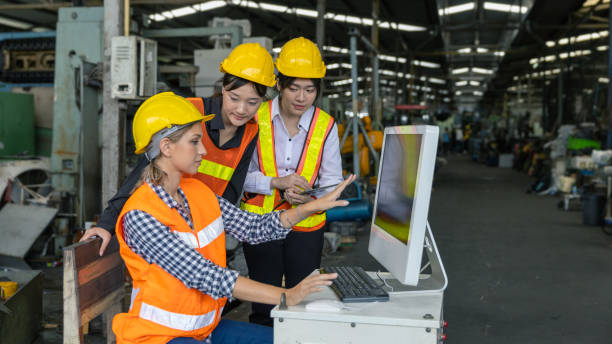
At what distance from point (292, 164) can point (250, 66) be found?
522 millimetres

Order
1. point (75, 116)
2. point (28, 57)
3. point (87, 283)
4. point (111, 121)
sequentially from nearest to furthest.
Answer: point (87, 283) < point (111, 121) < point (75, 116) < point (28, 57)

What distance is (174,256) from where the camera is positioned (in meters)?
1.46

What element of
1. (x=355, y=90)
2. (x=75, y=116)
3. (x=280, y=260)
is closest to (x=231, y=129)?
(x=280, y=260)

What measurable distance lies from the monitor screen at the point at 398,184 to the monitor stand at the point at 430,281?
134mm

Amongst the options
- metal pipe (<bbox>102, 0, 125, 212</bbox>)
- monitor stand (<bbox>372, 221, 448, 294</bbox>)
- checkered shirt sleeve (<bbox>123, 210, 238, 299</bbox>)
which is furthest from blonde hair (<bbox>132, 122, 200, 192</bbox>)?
metal pipe (<bbox>102, 0, 125, 212</bbox>)

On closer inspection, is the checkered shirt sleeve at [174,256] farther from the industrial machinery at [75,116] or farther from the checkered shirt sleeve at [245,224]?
the industrial machinery at [75,116]

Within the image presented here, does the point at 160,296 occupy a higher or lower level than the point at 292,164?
lower

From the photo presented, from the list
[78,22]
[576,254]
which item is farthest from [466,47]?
[78,22]

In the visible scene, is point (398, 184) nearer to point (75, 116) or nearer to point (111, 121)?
point (111, 121)

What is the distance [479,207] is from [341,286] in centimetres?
776

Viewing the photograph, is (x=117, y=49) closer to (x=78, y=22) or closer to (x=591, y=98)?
(x=78, y=22)

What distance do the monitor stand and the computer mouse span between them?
0.91 feet

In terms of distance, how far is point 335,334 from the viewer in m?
1.46

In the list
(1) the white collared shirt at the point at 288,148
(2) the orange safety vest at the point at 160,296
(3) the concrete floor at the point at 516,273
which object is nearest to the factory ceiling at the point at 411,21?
(3) the concrete floor at the point at 516,273
